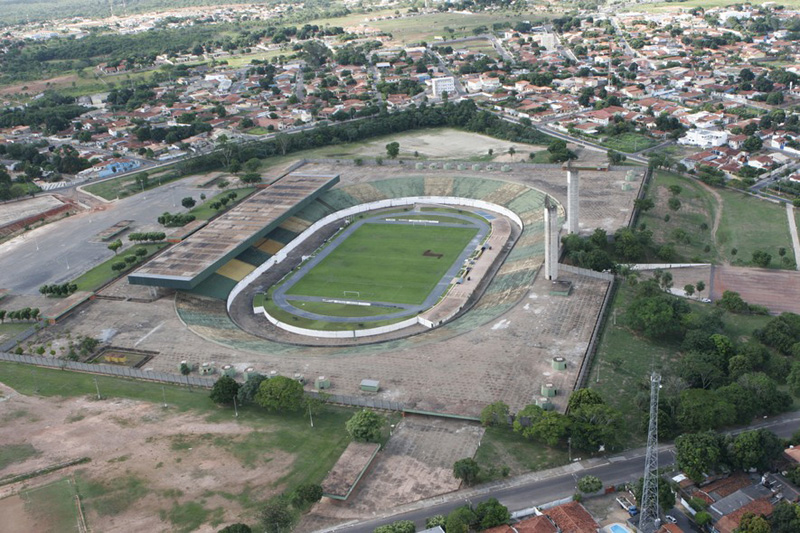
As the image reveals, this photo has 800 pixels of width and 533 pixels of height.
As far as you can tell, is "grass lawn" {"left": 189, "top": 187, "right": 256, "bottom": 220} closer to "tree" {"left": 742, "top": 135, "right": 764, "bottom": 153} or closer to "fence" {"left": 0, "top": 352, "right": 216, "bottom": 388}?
"fence" {"left": 0, "top": 352, "right": 216, "bottom": 388}

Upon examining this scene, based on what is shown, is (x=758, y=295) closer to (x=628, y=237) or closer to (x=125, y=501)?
(x=628, y=237)

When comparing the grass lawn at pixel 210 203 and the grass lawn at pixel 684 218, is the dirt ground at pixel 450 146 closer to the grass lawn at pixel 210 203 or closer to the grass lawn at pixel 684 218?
the grass lawn at pixel 684 218

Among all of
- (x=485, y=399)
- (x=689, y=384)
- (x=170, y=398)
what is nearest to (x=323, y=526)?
(x=485, y=399)

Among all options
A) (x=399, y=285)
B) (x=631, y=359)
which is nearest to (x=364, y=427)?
(x=631, y=359)

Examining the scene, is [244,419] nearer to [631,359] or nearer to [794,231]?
[631,359]

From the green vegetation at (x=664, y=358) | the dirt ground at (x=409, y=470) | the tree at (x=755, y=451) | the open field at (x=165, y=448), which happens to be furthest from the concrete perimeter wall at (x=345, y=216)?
the tree at (x=755, y=451)

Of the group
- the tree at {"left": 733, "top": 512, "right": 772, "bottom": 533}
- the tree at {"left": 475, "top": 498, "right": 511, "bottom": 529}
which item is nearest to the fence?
the tree at {"left": 475, "top": 498, "right": 511, "bottom": 529}
